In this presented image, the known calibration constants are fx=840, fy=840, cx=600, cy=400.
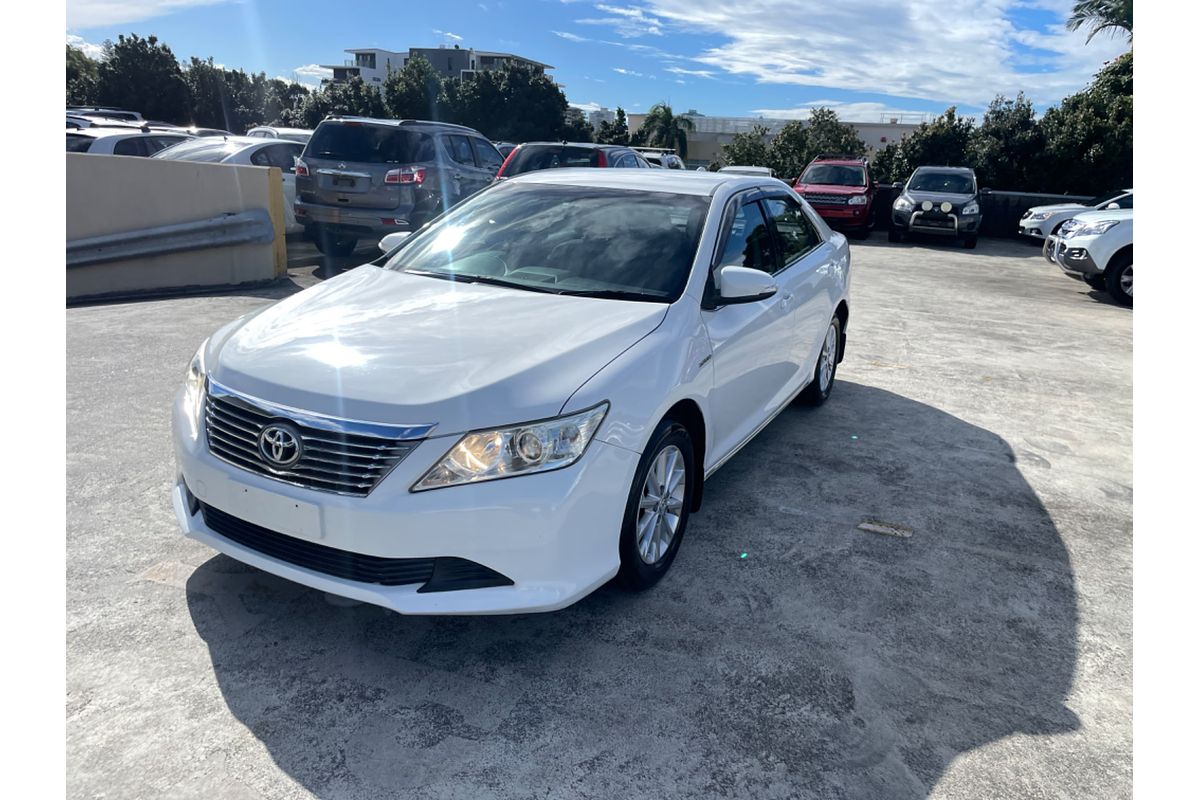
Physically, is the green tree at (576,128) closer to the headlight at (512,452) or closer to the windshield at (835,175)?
the windshield at (835,175)

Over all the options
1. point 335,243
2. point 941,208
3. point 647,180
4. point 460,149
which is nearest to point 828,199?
point 941,208

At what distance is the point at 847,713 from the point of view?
111 inches

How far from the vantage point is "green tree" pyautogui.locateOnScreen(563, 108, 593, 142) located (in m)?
57.2

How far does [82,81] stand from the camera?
51656 millimetres

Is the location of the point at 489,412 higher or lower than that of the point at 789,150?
lower

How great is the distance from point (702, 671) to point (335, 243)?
34.1 ft

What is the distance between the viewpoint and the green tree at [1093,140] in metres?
21.6

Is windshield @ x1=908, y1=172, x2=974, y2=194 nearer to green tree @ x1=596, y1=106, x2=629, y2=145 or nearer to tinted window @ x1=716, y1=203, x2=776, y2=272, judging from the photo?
tinted window @ x1=716, y1=203, x2=776, y2=272

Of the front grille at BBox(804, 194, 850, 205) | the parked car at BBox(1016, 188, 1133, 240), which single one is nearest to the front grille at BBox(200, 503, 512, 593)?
the parked car at BBox(1016, 188, 1133, 240)

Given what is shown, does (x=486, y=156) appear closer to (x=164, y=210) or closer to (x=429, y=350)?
(x=164, y=210)

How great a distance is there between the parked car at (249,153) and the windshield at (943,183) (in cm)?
1303

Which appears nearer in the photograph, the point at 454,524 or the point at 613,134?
the point at 454,524

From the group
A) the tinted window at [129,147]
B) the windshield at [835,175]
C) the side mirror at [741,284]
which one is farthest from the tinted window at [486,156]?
the side mirror at [741,284]
